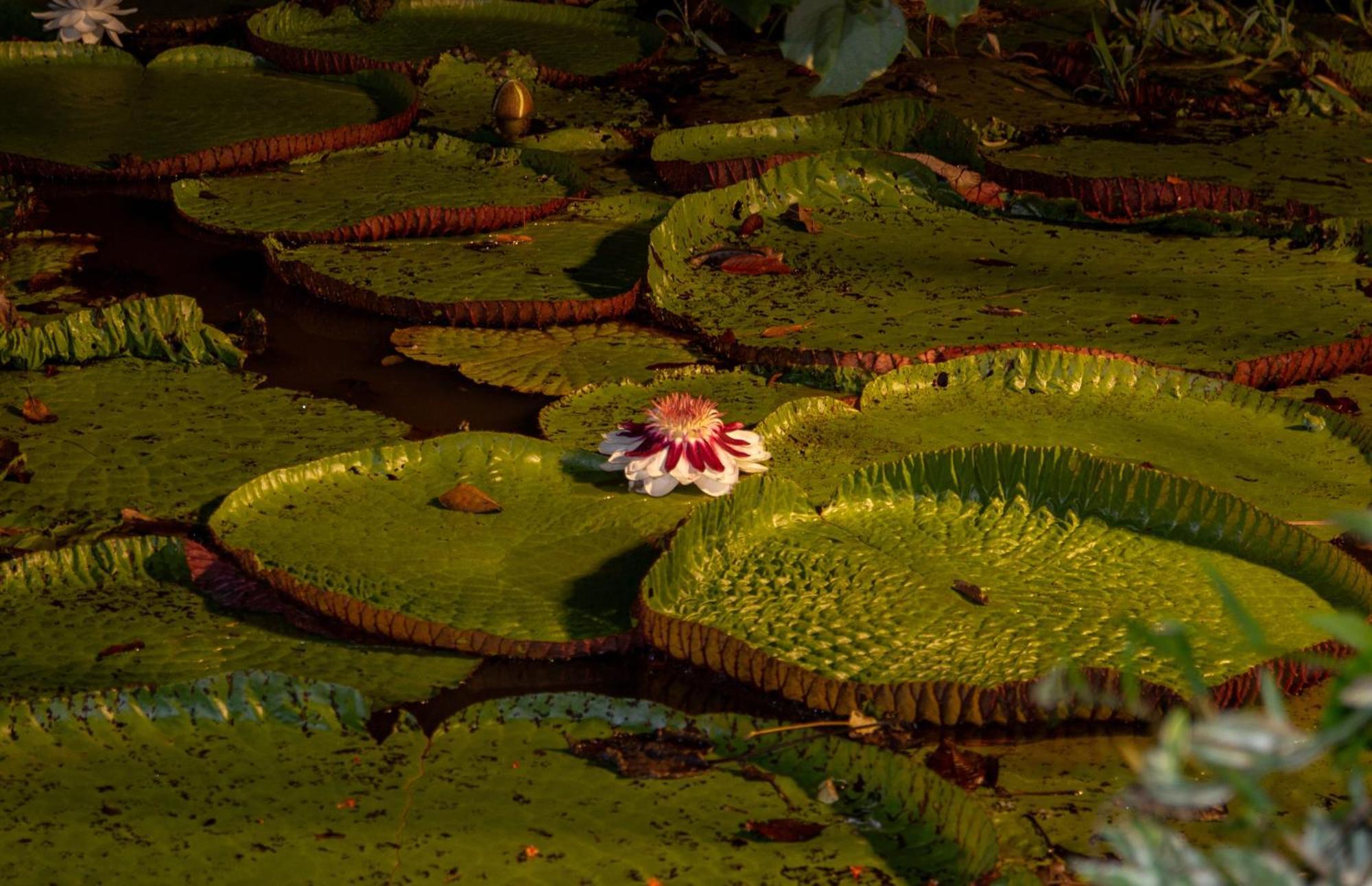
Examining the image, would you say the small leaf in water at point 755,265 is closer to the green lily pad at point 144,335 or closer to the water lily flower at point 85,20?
the green lily pad at point 144,335

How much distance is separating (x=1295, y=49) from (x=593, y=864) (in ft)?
15.9

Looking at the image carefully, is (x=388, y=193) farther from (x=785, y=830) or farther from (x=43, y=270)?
(x=785, y=830)

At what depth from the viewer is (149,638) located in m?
2.68

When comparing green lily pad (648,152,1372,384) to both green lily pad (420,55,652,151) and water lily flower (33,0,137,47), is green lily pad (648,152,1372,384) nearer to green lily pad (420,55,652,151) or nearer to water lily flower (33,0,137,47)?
green lily pad (420,55,652,151)

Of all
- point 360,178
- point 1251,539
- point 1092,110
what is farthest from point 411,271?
point 1092,110

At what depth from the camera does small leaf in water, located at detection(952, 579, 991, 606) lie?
2.71 metres

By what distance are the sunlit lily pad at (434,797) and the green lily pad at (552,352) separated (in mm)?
1370

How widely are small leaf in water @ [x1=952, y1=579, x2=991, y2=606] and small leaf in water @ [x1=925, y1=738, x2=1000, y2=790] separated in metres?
0.35

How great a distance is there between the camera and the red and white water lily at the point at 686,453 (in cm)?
306

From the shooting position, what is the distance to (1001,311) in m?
3.98

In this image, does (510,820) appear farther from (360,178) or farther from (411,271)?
(360,178)

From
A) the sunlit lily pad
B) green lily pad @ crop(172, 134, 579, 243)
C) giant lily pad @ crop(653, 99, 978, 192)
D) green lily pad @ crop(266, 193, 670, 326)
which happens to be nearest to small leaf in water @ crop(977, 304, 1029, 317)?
green lily pad @ crop(266, 193, 670, 326)

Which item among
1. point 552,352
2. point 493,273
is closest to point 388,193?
point 493,273

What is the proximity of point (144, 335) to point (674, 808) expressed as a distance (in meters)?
2.03
